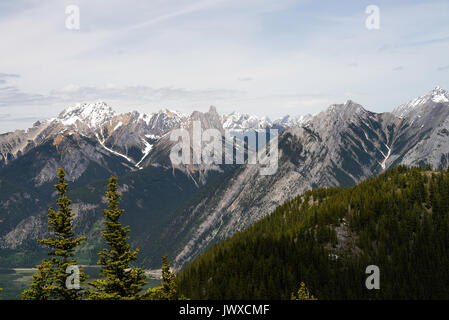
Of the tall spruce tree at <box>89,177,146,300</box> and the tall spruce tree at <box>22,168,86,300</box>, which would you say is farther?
the tall spruce tree at <box>22,168,86,300</box>

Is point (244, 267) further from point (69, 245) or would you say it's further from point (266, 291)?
point (69, 245)

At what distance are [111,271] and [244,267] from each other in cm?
15077

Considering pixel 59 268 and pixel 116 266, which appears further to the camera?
pixel 59 268

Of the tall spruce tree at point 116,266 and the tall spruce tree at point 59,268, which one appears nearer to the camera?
the tall spruce tree at point 116,266

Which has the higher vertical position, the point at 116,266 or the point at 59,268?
the point at 116,266
